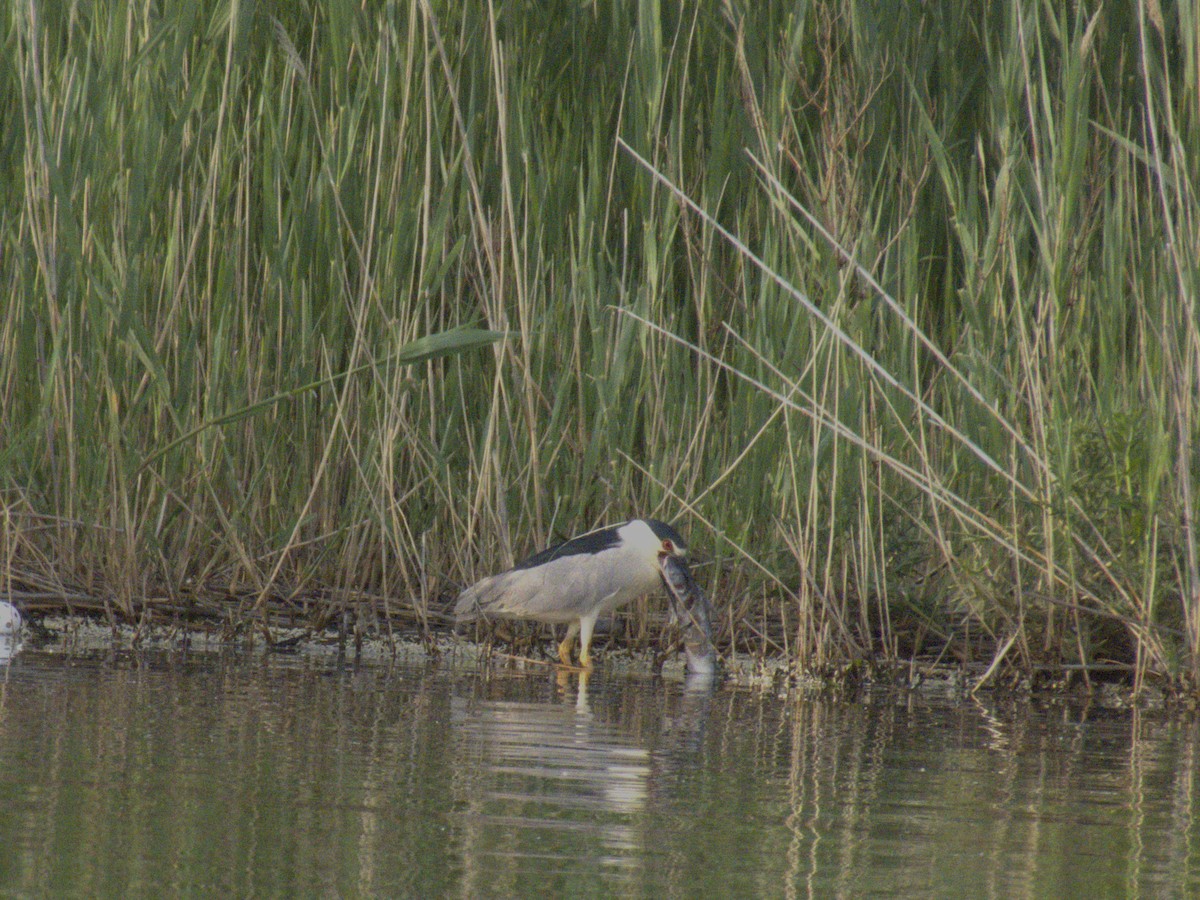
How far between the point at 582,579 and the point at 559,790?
1.85 m

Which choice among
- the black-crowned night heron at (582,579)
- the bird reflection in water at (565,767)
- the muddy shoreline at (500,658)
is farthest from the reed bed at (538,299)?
the bird reflection in water at (565,767)

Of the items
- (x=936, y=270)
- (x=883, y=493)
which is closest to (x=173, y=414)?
(x=883, y=493)

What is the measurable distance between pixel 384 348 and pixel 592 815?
2570mm

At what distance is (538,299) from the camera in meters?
5.45

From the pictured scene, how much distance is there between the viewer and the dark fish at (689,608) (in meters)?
5.02

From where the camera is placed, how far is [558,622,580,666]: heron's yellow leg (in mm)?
5281

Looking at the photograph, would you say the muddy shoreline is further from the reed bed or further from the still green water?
the still green water

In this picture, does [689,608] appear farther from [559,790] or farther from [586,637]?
[559,790]

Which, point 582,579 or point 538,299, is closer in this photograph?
point 582,579

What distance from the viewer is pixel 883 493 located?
497cm

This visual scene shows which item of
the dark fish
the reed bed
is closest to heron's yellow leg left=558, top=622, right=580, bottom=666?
the reed bed

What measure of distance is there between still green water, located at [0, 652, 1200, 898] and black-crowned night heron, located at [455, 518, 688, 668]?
0.34 m

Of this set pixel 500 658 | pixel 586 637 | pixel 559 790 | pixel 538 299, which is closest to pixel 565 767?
pixel 559 790

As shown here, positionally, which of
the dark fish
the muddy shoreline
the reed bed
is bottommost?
the muddy shoreline
